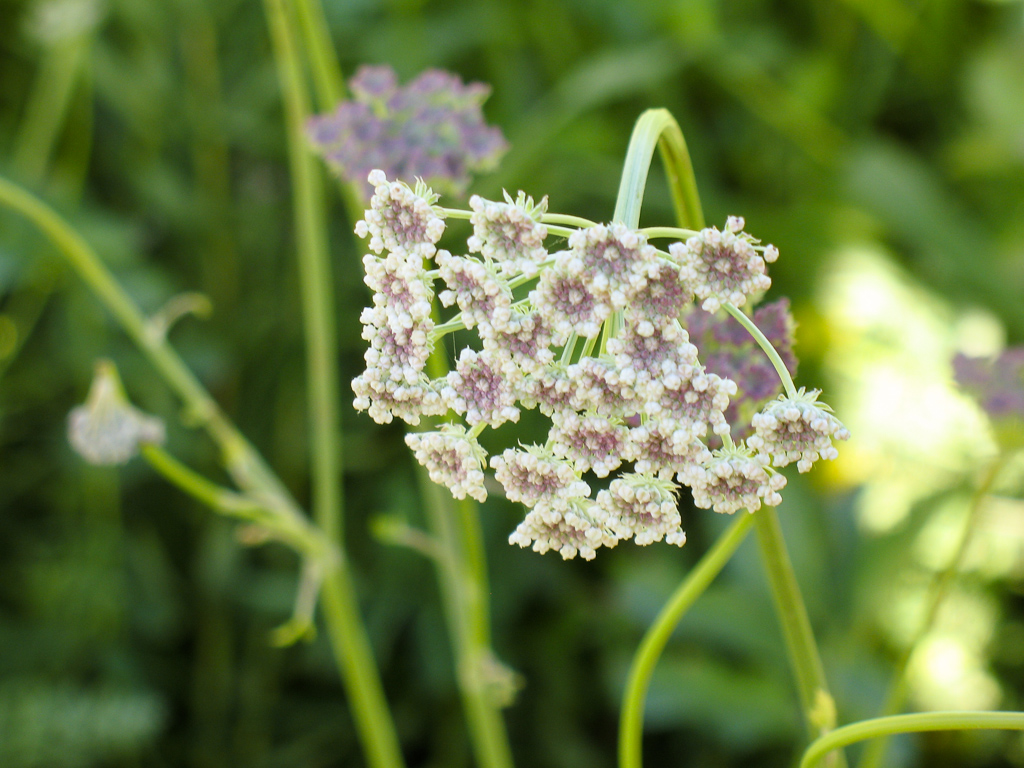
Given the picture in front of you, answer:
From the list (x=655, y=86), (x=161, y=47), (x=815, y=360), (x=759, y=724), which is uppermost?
(x=161, y=47)

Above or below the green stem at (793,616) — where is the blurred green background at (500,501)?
above

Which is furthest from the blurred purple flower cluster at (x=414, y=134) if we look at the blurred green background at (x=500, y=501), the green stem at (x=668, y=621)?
the blurred green background at (x=500, y=501)

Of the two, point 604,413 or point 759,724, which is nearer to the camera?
point 604,413

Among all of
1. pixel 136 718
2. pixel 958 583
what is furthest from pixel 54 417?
pixel 958 583

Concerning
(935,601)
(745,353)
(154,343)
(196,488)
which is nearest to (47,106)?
(154,343)

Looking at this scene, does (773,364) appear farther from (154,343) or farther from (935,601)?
(154,343)

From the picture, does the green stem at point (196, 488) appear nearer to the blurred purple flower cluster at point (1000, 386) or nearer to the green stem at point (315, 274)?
the green stem at point (315, 274)

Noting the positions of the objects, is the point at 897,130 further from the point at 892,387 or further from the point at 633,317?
the point at 633,317
